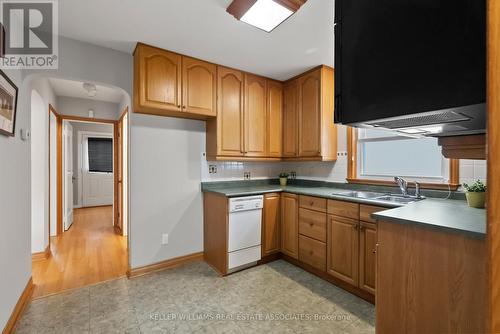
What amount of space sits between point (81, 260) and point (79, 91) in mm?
2589

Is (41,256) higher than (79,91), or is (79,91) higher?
(79,91)

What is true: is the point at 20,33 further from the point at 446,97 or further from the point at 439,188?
the point at 439,188

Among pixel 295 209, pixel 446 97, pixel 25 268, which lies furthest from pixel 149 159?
pixel 446 97

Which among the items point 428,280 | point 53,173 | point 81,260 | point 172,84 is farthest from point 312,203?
point 53,173

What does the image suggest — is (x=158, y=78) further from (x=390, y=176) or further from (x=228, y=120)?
(x=390, y=176)

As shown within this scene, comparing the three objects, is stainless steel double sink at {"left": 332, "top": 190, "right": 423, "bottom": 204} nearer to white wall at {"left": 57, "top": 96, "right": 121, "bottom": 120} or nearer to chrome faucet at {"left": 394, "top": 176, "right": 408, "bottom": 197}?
chrome faucet at {"left": 394, "top": 176, "right": 408, "bottom": 197}

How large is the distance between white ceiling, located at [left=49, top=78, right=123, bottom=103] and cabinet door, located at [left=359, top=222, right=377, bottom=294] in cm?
360

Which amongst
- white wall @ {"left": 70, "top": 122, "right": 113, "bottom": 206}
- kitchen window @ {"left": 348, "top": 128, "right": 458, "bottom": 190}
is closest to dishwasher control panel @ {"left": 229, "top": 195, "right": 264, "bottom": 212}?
kitchen window @ {"left": 348, "top": 128, "right": 458, "bottom": 190}

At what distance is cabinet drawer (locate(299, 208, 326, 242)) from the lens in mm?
2475

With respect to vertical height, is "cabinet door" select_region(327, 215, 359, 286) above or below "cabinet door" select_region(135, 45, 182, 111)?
below

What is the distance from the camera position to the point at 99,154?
659cm

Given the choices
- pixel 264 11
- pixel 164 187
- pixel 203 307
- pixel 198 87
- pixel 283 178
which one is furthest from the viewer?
pixel 283 178

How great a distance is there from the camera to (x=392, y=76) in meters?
0.72

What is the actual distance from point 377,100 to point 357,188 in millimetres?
2255
